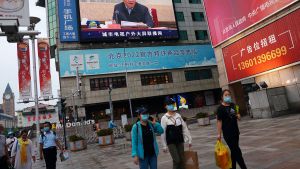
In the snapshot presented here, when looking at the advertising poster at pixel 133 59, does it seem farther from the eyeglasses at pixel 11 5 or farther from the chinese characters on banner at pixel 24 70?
the eyeglasses at pixel 11 5

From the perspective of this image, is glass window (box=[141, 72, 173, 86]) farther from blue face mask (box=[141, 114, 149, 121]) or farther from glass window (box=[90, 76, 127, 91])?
blue face mask (box=[141, 114, 149, 121])

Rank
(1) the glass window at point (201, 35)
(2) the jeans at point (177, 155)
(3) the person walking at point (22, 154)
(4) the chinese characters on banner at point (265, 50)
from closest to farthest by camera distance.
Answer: (2) the jeans at point (177, 155)
(3) the person walking at point (22, 154)
(4) the chinese characters on banner at point (265, 50)
(1) the glass window at point (201, 35)

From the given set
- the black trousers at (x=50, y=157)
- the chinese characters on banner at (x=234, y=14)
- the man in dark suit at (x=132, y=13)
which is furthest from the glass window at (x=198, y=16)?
the black trousers at (x=50, y=157)

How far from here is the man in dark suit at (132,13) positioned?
42.0m

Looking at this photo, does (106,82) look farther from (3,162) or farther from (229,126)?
(229,126)

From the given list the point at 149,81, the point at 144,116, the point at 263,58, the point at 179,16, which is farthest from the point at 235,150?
the point at 179,16

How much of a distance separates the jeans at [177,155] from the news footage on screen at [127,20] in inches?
1402

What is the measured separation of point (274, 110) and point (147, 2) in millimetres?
30731

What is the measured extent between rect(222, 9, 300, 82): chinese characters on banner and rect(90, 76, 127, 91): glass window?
19.3m

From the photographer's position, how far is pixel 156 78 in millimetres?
43375

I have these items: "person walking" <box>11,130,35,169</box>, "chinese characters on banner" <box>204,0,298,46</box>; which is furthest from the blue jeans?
"chinese characters on banner" <box>204,0,298,46</box>

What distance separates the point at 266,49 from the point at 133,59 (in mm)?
24100

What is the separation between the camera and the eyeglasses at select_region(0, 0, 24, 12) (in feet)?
18.0

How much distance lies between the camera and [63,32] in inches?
1543
